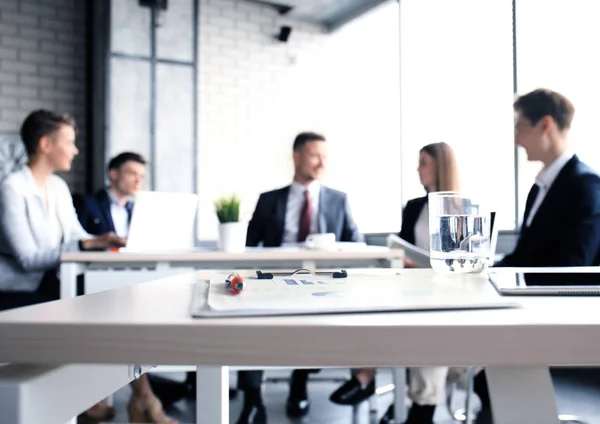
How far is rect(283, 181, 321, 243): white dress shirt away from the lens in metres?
3.53

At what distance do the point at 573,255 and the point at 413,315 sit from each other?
1.52 metres

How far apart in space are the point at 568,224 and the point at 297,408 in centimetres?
155

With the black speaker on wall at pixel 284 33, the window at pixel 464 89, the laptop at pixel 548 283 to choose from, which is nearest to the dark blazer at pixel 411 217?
the window at pixel 464 89

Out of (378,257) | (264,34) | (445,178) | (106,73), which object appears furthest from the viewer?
(264,34)

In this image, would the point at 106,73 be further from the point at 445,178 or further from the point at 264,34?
the point at 445,178

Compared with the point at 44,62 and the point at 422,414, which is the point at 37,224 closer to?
the point at 422,414

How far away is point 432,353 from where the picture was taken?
0.48 m

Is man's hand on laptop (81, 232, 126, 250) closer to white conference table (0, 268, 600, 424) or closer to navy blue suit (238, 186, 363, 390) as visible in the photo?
navy blue suit (238, 186, 363, 390)

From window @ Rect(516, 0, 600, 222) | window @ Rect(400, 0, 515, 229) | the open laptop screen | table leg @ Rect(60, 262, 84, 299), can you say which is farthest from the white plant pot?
the open laptop screen

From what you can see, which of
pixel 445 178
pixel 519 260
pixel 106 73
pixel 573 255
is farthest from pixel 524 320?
pixel 106 73

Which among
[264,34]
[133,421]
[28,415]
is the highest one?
[264,34]

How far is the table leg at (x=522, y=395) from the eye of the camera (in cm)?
51

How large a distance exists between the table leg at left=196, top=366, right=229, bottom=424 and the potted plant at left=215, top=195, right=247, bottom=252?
5.08 ft

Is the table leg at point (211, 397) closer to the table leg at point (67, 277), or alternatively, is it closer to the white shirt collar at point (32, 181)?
the table leg at point (67, 277)
